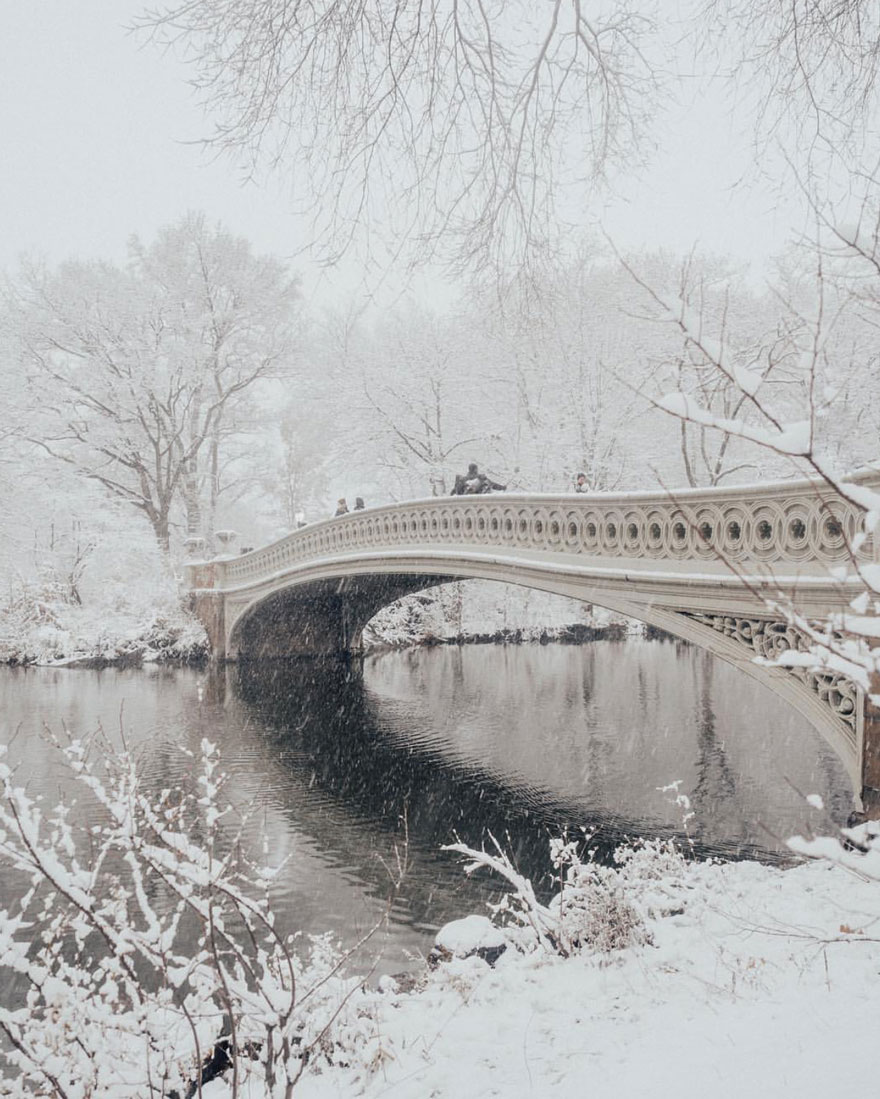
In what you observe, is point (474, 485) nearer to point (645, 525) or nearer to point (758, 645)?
point (645, 525)

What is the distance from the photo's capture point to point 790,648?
5855mm

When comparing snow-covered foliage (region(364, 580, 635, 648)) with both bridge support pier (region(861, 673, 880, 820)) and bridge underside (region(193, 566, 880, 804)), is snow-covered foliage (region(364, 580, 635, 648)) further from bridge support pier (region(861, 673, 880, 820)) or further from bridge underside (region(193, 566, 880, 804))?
bridge support pier (region(861, 673, 880, 820))

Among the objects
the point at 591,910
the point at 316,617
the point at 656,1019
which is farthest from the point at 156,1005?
→ the point at 316,617

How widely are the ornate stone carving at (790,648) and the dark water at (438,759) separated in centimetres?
80

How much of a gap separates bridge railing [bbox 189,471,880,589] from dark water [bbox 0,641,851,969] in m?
1.86

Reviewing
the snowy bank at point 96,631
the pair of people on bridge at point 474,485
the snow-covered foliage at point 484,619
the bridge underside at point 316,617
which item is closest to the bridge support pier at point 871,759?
the pair of people on bridge at point 474,485

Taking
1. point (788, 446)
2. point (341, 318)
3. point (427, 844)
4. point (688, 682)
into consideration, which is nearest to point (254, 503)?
point (341, 318)

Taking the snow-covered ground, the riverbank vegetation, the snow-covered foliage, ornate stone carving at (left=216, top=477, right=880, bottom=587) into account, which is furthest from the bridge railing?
the snow-covered foliage

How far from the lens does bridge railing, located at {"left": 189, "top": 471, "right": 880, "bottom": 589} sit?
5.22 m

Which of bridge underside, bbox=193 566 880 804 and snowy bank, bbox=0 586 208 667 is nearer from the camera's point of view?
bridge underside, bbox=193 566 880 804

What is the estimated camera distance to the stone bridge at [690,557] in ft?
16.8

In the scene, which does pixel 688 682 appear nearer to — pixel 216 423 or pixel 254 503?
pixel 216 423

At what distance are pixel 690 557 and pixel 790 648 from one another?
1098 mm

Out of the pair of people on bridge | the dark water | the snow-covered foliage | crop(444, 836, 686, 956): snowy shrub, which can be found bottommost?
the dark water
